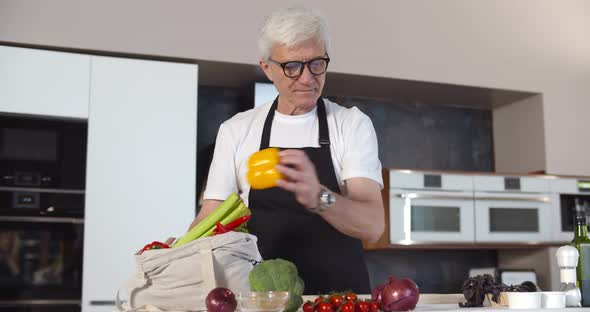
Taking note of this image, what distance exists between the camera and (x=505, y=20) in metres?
4.19

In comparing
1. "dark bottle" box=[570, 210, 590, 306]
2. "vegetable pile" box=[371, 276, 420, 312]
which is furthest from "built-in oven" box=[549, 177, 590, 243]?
"vegetable pile" box=[371, 276, 420, 312]

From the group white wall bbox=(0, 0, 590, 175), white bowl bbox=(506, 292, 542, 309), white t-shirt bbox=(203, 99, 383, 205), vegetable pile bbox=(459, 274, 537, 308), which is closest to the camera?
white bowl bbox=(506, 292, 542, 309)

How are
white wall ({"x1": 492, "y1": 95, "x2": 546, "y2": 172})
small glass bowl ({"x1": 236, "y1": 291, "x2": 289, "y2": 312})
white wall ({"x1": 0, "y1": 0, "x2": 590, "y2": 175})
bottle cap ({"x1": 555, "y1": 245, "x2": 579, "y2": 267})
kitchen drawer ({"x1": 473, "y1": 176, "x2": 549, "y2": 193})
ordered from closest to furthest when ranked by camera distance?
small glass bowl ({"x1": 236, "y1": 291, "x2": 289, "y2": 312}) < bottle cap ({"x1": 555, "y1": 245, "x2": 579, "y2": 267}) < white wall ({"x1": 0, "y1": 0, "x2": 590, "y2": 175}) < kitchen drawer ({"x1": 473, "y1": 176, "x2": 549, "y2": 193}) < white wall ({"x1": 492, "y1": 95, "x2": 546, "y2": 172})

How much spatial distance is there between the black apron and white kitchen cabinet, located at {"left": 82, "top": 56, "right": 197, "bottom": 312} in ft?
4.69

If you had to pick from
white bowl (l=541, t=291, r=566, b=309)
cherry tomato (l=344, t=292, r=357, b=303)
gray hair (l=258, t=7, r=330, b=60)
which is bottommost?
white bowl (l=541, t=291, r=566, b=309)

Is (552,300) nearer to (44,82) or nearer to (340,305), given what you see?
(340,305)

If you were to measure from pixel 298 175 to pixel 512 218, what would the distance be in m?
3.03

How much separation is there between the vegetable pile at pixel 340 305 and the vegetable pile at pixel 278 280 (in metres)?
0.06

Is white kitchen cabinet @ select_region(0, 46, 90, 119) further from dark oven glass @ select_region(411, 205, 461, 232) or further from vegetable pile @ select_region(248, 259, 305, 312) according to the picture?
vegetable pile @ select_region(248, 259, 305, 312)

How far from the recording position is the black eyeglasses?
1769 mm

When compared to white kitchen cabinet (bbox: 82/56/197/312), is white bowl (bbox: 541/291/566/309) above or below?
below

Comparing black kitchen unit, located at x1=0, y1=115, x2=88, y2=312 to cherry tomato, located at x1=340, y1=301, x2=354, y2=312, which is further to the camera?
black kitchen unit, located at x1=0, y1=115, x2=88, y2=312

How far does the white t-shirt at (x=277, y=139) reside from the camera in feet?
6.13

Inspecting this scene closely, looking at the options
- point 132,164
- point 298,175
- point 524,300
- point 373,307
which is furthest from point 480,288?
point 132,164
